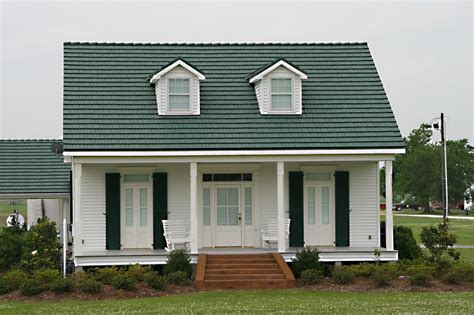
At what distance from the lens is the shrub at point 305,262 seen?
25.5m

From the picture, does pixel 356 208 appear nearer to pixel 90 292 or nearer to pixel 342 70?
pixel 342 70

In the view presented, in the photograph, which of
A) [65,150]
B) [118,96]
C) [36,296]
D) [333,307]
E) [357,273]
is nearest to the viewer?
[333,307]

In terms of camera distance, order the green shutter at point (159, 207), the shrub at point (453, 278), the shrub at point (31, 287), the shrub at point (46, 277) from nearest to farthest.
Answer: the shrub at point (31, 287) → the shrub at point (46, 277) → the shrub at point (453, 278) → the green shutter at point (159, 207)

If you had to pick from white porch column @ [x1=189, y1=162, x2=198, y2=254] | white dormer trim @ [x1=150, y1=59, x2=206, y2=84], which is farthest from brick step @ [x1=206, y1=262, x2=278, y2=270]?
white dormer trim @ [x1=150, y1=59, x2=206, y2=84]

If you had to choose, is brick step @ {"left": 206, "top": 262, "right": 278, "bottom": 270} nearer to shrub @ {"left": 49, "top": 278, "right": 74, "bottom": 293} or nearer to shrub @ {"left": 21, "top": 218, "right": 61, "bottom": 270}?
shrub @ {"left": 49, "top": 278, "right": 74, "bottom": 293}

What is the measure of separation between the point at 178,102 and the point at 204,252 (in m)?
4.83

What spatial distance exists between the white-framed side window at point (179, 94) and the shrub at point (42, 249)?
5.28m

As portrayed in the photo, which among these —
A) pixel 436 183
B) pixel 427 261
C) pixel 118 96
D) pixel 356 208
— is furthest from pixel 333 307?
pixel 436 183

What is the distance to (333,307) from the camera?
65.5 feet

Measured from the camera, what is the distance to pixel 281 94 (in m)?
29.1

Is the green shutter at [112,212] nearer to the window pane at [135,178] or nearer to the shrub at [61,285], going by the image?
the window pane at [135,178]

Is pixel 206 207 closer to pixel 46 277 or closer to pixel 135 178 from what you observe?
pixel 135 178

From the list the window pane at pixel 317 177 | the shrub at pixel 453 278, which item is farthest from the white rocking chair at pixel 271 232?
the shrub at pixel 453 278

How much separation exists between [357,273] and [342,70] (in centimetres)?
850
